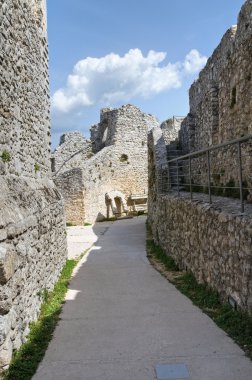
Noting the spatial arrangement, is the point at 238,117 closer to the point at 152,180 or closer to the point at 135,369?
the point at 135,369

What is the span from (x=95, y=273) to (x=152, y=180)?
23.1 ft

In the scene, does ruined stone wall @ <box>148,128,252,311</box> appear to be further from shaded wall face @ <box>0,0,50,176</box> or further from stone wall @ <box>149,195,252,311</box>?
shaded wall face @ <box>0,0,50,176</box>

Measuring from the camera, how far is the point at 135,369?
3.76m

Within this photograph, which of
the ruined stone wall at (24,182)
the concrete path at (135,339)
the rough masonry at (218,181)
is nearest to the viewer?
Result: the concrete path at (135,339)

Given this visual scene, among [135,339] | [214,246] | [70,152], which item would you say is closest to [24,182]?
[135,339]

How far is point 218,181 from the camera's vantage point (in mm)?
9367

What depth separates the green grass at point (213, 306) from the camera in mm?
4363

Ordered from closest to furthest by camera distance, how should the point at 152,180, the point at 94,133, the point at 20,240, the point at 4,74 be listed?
the point at 20,240 → the point at 4,74 → the point at 152,180 → the point at 94,133

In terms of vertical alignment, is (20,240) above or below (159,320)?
above

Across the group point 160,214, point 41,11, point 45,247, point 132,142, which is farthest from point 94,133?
point 45,247

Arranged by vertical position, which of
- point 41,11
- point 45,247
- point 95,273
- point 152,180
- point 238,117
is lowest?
point 95,273

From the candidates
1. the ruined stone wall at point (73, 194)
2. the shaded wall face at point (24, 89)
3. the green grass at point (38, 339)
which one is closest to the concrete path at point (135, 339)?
the green grass at point (38, 339)

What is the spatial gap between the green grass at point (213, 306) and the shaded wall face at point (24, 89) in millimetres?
3343

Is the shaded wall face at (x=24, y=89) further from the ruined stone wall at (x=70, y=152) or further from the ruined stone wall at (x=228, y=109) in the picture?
the ruined stone wall at (x=70, y=152)
